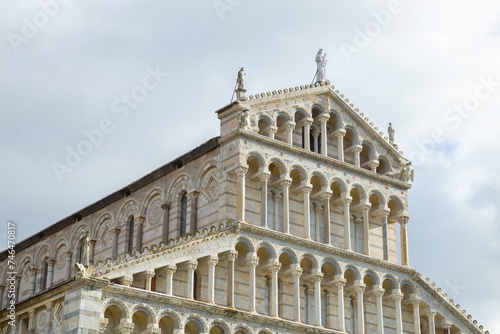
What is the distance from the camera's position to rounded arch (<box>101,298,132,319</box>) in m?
34.2

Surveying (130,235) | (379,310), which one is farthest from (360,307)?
(130,235)

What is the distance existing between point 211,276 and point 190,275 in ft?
2.99

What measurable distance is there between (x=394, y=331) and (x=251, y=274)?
7399 mm

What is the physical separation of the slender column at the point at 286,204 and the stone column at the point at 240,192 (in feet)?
6.05

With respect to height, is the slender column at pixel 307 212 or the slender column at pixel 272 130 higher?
the slender column at pixel 272 130

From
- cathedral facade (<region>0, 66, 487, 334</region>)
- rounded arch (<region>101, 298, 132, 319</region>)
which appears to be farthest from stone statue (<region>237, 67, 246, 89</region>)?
rounded arch (<region>101, 298, 132, 319</region>)

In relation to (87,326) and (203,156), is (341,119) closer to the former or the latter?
(203,156)

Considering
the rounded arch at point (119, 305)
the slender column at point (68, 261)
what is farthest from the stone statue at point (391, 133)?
the rounded arch at point (119, 305)

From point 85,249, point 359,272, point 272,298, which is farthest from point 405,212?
point 85,249

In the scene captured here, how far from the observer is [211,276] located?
37.4m

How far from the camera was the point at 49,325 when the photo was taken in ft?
115

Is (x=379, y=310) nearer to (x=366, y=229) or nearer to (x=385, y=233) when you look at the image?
(x=366, y=229)

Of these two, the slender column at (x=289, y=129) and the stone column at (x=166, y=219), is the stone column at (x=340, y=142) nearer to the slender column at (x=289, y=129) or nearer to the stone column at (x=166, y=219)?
the slender column at (x=289, y=129)

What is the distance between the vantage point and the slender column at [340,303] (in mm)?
41031
